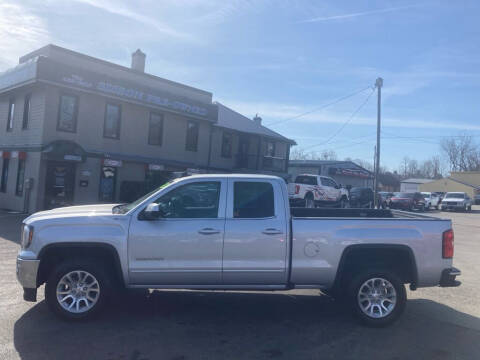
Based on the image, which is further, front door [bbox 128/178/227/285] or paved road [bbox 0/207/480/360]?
front door [bbox 128/178/227/285]

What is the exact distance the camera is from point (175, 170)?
21.2m

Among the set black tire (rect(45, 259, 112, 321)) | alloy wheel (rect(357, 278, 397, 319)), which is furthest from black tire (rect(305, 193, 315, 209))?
black tire (rect(45, 259, 112, 321))

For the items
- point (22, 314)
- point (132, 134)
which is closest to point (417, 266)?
point (22, 314)

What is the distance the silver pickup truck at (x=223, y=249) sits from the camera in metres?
5.13

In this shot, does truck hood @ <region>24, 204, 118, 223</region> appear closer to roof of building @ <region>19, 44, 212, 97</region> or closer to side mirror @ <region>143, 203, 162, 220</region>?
side mirror @ <region>143, 203, 162, 220</region>

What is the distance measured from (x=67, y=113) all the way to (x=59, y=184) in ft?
9.80

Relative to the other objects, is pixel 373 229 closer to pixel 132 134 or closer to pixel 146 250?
pixel 146 250

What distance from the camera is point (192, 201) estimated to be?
541 centimetres

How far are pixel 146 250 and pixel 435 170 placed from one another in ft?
376

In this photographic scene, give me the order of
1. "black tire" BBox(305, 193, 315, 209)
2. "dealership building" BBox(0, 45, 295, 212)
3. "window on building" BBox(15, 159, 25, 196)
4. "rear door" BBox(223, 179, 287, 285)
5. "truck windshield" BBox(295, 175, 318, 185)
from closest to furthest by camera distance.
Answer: "rear door" BBox(223, 179, 287, 285), "dealership building" BBox(0, 45, 295, 212), "window on building" BBox(15, 159, 25, 196), "black tire" BBox(305, 193, 315, 209), "truck windshield" BBox(295, 175, 318, 185)

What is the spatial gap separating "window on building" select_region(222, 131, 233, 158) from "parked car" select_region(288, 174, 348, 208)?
506cm

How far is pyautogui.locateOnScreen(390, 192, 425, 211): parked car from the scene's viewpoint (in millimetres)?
31078

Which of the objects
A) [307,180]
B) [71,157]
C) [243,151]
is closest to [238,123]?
[243,151]

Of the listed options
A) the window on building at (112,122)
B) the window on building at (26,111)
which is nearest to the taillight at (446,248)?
the window on building at (112,122)
